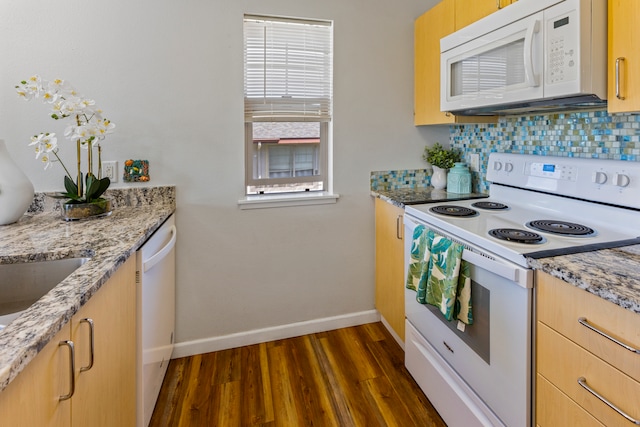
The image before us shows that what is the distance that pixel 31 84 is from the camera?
152cm

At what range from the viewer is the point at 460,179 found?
2305 millimetres

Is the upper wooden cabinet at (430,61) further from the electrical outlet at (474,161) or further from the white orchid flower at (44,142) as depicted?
the white orchid flower at (44,142)

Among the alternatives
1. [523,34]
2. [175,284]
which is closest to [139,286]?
[175,284]

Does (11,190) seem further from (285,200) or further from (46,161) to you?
(285,200)

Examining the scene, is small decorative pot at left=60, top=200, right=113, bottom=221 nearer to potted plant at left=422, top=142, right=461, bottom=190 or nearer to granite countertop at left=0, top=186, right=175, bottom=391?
granite countertop at left=0, top=186, right=175, bottom=391

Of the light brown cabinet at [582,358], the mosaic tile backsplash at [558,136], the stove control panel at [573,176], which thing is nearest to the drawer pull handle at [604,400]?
the light brown cabinet at [582,358]

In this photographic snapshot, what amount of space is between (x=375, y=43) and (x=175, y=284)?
1.95m

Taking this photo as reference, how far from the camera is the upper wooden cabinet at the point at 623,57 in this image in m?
1.15

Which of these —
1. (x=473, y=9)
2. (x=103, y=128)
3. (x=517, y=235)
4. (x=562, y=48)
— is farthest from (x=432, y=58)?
(x=103, y=128)

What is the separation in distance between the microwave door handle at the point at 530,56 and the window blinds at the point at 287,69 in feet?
3.81

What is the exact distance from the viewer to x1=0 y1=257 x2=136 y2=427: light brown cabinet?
643 mm

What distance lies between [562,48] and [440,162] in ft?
3.82

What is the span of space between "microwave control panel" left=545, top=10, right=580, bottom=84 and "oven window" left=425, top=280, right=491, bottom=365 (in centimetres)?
83

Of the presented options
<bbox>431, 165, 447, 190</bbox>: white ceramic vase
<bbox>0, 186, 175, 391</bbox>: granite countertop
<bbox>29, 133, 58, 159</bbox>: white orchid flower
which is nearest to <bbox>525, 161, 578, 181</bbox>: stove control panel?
<bbox>431, 165, 447, 190</bbox>: white ceramic vase
